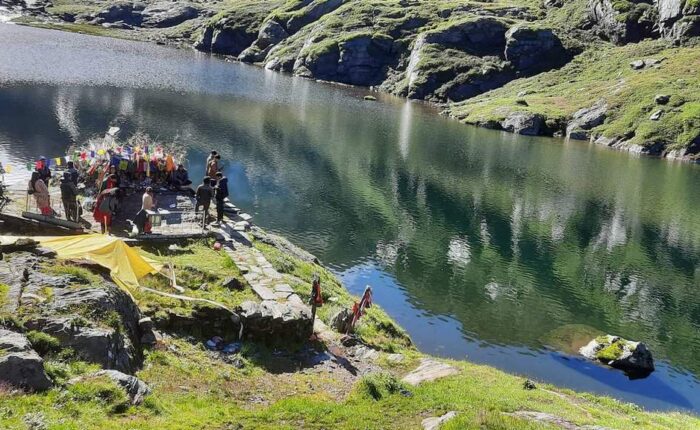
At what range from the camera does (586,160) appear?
10812cm

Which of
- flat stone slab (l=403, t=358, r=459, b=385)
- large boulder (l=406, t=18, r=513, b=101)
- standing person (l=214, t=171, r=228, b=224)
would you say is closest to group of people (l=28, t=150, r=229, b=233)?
standing person (l=214, t=171, r=228, b=224)

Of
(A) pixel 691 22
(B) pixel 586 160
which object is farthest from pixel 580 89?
(B) pixel 586 160

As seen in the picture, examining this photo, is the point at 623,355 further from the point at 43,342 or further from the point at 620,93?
the point at 620,93

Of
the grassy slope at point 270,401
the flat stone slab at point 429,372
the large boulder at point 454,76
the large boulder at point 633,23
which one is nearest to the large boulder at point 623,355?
the grassy slope at point 270,401

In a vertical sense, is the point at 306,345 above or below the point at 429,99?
below

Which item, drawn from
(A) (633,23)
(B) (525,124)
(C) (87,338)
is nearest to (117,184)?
(C) (87,338)

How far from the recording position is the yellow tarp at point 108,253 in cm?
2223

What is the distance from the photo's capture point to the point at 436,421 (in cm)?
1702

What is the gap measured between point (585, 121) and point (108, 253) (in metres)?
137

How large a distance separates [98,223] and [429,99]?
163 meters

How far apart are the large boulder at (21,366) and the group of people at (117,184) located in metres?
16.3

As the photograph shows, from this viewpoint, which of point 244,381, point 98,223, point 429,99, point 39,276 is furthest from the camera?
point 429,99

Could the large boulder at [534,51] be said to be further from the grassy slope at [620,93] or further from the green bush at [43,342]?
the green bush at [43,342]

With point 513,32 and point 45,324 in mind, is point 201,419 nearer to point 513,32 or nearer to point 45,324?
point 45,324
